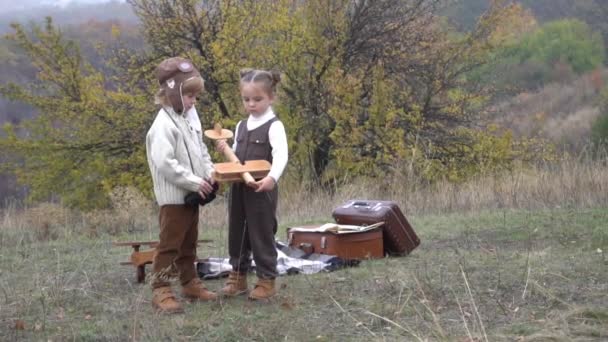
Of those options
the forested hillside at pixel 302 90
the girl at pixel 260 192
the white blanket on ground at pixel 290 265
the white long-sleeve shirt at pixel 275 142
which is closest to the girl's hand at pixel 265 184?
the white long-sleeve shirt at pixel 275 142

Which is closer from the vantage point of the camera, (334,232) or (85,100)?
(334,232)

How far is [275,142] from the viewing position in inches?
202

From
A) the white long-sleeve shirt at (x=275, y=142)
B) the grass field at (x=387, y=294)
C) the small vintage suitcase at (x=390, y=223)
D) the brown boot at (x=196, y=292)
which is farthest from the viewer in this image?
the small vintage suitcase at (x=390, y=223)

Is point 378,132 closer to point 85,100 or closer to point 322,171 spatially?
point 322,171

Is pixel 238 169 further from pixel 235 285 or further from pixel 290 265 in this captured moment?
pixel 290 265

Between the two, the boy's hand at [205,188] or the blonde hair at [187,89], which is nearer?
the boy's hand at [205,188]

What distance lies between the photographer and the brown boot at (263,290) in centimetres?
513

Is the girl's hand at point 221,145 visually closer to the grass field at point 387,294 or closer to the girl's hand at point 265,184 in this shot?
the girl's hand at point 265,184

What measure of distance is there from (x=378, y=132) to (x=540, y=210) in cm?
949

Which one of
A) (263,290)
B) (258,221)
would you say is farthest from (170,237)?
(263,290)

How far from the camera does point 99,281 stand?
233 inches

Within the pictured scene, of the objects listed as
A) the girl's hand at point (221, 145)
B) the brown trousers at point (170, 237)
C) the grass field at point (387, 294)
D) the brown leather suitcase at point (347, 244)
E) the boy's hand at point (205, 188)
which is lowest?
the grass field at point (387, 294)

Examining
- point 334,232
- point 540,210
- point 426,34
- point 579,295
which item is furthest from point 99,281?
point 426,34

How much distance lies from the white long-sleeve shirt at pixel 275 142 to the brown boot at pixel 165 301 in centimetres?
89
